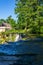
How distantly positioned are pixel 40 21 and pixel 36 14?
5709 mm

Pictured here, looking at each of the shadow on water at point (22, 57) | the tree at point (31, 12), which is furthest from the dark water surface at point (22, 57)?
the tree at point (31, 12)

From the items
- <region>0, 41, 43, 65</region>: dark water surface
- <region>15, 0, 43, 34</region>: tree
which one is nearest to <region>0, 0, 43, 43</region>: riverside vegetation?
<region>15, 0, 43, 34</region>: tree

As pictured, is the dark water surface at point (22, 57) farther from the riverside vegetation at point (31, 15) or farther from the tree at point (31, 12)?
the tree at point (31, 12)

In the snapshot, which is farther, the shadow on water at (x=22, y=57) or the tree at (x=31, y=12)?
the tree at (x=31, y=12)

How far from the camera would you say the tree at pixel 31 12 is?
72.6 metres

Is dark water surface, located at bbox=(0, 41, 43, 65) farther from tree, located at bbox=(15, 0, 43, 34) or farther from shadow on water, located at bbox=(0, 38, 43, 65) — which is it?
tree, located at bbox=(15, 0, 43, 34)

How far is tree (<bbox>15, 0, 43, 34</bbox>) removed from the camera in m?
72.6

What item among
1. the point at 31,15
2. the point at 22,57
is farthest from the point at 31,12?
the point at 22,57

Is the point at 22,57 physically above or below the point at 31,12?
below

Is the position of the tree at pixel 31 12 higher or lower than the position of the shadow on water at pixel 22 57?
higher

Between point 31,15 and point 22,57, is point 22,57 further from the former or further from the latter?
point 31,15

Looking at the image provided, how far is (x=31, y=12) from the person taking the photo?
76.3 metres

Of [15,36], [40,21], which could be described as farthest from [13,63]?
A: [40,21]

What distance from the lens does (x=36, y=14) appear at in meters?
75.6
